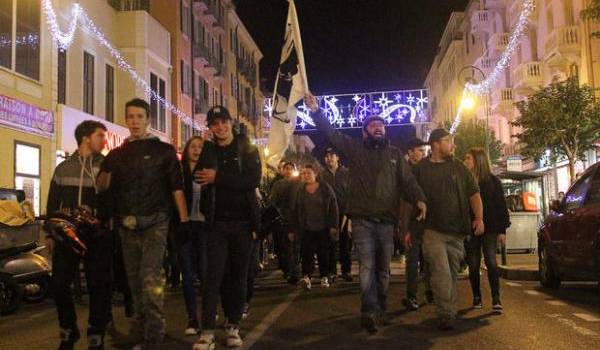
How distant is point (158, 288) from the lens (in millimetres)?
5363

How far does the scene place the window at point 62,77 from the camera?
2105 centimetres

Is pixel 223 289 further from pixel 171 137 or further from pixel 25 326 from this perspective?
pixel 171 137

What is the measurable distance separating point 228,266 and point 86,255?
1.21 metres

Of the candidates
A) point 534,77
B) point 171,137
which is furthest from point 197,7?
point 534,77

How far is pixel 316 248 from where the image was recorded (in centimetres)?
1093

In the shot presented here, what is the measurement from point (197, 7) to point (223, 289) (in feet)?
107

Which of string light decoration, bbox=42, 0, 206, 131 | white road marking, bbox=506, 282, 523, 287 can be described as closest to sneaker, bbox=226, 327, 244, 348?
white road marking, bbox=506, 282, 523, 287

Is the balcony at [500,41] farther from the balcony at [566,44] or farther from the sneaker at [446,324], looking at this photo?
the sneaker at [446,324]

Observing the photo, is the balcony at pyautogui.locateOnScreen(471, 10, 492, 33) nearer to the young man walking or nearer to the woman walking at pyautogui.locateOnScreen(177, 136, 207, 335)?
the young man walking

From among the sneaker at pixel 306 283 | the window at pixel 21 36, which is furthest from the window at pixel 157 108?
the sneaker at pixel 306 283

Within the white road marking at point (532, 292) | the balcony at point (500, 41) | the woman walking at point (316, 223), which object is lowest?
the white road marking at point (532, 292)

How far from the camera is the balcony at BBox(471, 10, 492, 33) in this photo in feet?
160

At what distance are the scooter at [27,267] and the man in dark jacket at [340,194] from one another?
4.45 metres

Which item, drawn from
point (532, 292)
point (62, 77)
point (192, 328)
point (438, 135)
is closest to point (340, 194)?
point (532, 292)
